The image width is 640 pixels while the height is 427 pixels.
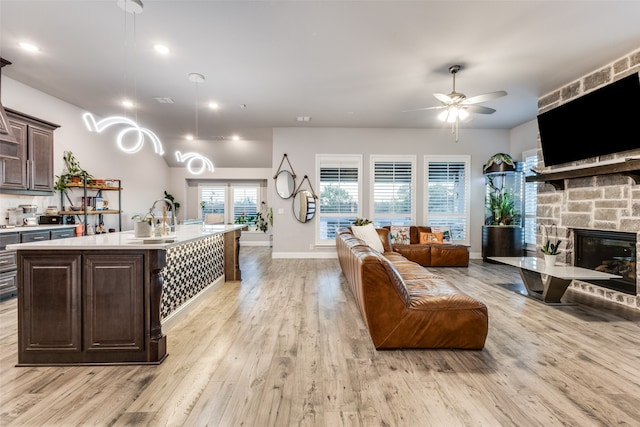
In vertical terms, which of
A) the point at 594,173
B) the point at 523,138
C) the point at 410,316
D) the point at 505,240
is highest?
the point at 523,138

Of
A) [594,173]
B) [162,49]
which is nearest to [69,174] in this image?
[162,49]

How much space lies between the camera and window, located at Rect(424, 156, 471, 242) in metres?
6.65

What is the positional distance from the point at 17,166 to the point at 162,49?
9.15ft

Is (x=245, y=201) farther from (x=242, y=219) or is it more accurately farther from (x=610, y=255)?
(x=610, y=255)

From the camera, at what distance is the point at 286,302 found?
11.8 ft

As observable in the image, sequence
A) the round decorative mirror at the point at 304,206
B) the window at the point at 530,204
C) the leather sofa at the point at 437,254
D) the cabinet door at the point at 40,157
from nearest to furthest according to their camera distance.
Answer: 1. the cabinet door at the point at 40,157
2. the leather sofa at the point at 437,254
3. the window at the point at 530,204
4. the round decorative mirror at the point at 304,206

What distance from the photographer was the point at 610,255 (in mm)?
3811

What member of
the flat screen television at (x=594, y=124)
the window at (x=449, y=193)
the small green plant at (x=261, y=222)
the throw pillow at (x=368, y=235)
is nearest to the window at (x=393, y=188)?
the window at (x=449, y=193)

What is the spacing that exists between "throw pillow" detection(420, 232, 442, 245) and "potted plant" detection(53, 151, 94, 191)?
630 centimetres

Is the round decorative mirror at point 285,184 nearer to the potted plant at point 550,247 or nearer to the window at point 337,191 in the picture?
the window at point 337,191

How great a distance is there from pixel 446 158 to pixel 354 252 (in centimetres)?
496

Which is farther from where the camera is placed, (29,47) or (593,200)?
(593,200)

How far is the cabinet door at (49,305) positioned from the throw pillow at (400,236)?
16.5 ft

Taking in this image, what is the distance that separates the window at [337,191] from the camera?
6645 millimetres
